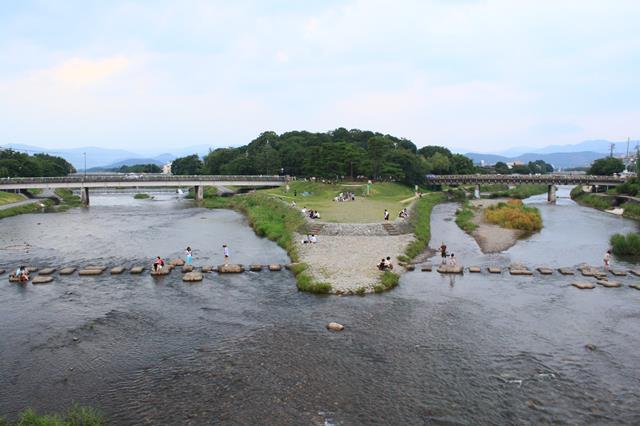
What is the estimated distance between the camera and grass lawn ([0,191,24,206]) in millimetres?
73688

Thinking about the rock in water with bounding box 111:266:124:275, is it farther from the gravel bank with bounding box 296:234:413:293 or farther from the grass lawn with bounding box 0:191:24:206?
the grass lawn with bounding box 0:191:24:206

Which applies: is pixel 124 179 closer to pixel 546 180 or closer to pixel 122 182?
pixel 122 182

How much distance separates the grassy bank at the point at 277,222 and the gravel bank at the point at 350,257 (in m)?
0.82

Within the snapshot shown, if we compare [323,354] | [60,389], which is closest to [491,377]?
[323,354]

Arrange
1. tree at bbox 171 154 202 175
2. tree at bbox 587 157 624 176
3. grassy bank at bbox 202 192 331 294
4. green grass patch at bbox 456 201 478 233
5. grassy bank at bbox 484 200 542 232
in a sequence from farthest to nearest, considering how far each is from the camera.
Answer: tree at bbox 171 154 202 175, tree at bbox 587 157 624 176, grassy bank at bbox 484 200 542 232, green grass patch at bbox 456 201 478 233, grassy bank at bbox 202 192 331 294

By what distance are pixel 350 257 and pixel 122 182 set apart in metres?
67.2

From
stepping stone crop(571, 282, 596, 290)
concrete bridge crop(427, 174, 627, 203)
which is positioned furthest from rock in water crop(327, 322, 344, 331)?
concrete bridge crop(427, 174, 627, 203)

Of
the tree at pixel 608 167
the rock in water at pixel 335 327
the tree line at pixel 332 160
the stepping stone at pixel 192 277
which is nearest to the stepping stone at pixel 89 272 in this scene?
the stepping stone at pixel 192 277

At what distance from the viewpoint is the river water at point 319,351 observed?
1589cm

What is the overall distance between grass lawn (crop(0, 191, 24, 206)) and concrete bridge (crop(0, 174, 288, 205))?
175 centimetres

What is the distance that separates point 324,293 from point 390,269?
5771 mm

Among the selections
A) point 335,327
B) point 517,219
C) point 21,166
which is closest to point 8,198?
point 21,166

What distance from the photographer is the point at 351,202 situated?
2488 inches

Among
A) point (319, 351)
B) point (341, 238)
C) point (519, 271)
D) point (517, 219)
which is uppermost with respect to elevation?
point (341, 238)
